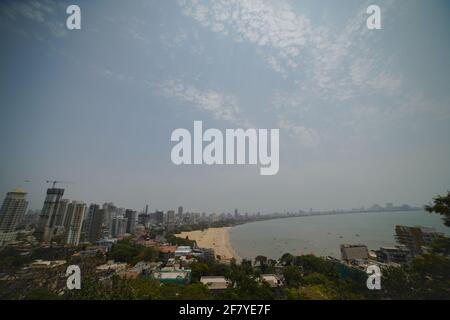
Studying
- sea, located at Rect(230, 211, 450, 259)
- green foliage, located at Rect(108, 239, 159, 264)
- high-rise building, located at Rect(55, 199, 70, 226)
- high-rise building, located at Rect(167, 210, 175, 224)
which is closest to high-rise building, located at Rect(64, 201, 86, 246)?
high-rise building, located at Rect(55, 199, 70, 226)

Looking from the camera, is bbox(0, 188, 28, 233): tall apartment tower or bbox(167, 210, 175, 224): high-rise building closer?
bbox(0, 188, 28, 233): tall apartment tower

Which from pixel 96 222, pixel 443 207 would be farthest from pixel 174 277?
pixel 96 222

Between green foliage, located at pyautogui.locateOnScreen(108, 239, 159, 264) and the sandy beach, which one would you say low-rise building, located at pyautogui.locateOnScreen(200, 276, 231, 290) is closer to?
green foliage, located at pyautogui.locateOnScreen(108, 239, 159, 264)

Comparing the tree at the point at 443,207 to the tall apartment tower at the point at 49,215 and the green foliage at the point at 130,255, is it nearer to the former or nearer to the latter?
the green foliage at the point at 130,255

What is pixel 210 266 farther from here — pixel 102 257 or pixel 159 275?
pixel 102 257

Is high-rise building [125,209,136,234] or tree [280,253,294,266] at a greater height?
high-rise building [125,209,136,234]

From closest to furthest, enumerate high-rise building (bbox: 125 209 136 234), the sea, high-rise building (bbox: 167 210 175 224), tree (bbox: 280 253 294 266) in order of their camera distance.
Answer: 1. tree (bbox: 280 253 294 266)
2. the sea
3. high-rise building (bbox: 125 209 136 234)
4. high-rise building (bbox: 167 210 175 224)
